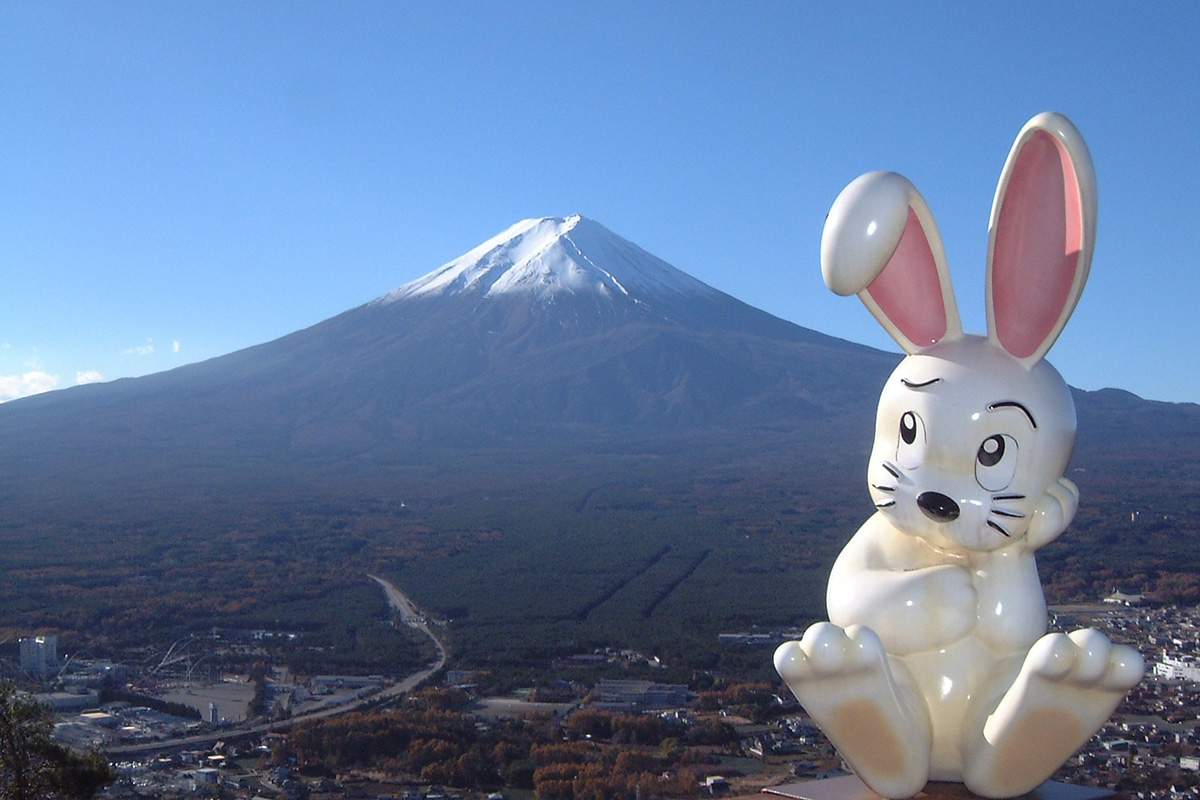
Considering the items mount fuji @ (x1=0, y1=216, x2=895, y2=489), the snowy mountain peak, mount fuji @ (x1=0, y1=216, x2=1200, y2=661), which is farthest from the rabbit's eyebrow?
the snowy mountain peak

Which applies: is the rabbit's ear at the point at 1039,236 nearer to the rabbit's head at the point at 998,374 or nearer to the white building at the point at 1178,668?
the rabbit's head at the point at 998,374

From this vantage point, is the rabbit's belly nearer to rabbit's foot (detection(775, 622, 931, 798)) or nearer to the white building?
rabbit's foot (detection(775, 622, 931, 798))

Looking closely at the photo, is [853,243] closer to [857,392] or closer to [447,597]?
[447,597]

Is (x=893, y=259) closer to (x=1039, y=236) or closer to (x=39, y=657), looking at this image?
(x=1039, y=236)

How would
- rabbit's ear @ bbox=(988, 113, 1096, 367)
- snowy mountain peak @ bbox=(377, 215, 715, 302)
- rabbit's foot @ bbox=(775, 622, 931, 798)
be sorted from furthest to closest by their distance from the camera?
snowy mountain peak @ bbox=(377, 215, 715, 302) → rabbit's ear @ bbox=(988, 113, 1096, 367) → rabbit's foot @ bbox=(775, 622, 931, 798)

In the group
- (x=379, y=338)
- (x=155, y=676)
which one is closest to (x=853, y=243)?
(x=155, y=676)

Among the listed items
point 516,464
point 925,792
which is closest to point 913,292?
point 925,792

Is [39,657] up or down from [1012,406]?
down
